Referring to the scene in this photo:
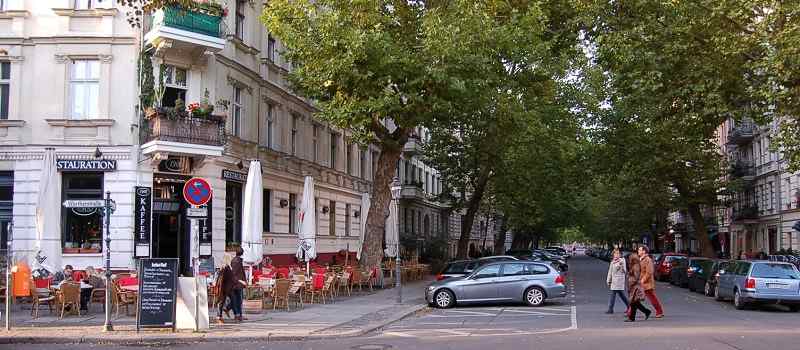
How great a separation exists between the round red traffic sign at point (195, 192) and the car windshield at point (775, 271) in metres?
14.6

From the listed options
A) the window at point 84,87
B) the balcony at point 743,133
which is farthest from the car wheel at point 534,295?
the balcony at point 743,133

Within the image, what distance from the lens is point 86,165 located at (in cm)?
2306

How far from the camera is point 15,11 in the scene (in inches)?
928

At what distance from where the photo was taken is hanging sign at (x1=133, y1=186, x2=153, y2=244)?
23.0 meters

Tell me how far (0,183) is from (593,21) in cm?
1932

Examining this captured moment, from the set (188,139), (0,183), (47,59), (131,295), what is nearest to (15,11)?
(47,59)

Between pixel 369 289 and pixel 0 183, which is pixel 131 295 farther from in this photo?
pixel 369 289

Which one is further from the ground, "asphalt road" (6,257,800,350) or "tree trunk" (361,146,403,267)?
"tree trunk" (361,146,403,267)

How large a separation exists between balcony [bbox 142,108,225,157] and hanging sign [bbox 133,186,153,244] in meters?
1.24

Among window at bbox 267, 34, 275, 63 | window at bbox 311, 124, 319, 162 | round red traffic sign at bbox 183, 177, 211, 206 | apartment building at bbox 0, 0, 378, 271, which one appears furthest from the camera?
window at bbox 311, 124, 319, 162

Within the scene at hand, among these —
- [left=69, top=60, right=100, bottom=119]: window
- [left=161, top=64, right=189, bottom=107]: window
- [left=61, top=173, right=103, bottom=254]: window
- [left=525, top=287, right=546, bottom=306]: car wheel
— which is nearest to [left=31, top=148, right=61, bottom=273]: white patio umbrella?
[left=61, top=173, right=103, bottom=254]: window

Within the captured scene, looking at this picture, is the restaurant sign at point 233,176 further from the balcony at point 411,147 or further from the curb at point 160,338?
the balcony at point 411,147

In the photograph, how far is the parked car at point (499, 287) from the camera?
2134cm

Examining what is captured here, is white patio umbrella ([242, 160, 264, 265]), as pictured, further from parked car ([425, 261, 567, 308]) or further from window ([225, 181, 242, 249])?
parked car ([425, 261, 567, 308])
